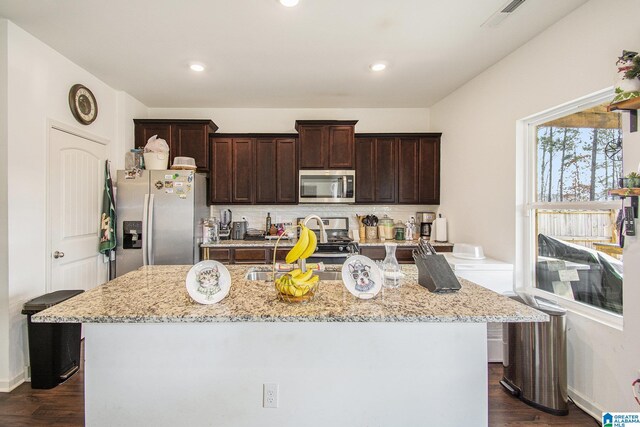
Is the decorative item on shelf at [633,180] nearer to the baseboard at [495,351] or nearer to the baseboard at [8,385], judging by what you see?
the baseboard at [495,351]

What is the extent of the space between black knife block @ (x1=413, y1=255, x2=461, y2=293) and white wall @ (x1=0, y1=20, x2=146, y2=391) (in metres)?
2.91

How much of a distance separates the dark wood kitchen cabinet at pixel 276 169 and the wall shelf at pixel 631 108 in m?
3.03

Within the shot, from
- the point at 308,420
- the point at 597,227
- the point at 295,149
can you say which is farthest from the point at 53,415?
the point at 597,227

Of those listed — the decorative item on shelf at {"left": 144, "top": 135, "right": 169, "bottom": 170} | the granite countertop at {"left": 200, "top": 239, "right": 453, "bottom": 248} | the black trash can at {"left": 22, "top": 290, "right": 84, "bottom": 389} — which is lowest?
the black trash can at {"left": 22, "top": 290, "right": 84, "bottom": 389}

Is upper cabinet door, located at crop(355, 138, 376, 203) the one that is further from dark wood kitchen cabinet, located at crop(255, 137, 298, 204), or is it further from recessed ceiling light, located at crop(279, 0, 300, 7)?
recessed ceiling light, located at crop(279, 0, 300, 7)

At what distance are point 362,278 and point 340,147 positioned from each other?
267cm

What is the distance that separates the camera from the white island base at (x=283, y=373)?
1475 mm

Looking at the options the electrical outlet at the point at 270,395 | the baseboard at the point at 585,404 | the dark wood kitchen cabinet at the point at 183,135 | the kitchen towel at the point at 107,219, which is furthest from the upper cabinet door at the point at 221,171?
the baseboard at the point at 585,404

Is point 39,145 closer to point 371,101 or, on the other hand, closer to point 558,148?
point 371,101

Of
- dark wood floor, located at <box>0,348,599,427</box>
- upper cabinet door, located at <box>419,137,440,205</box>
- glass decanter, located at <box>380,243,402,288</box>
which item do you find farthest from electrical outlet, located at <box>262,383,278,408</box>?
upper cabinet door, located at <box>419,137,440,205</box>

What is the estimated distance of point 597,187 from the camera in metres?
2.08

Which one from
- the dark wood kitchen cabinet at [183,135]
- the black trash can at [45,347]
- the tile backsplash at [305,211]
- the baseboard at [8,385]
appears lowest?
the baseboard at [8,385]

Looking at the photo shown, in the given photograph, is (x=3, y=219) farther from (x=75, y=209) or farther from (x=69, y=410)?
(x=69, y=410)

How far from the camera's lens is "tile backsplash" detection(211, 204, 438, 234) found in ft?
14.1
